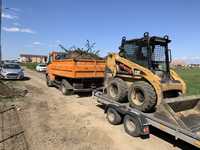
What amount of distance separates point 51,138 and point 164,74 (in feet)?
14.4

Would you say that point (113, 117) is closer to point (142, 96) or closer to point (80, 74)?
point (142, 96)

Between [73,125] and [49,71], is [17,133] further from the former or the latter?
[49,71]

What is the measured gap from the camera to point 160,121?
5949 mm

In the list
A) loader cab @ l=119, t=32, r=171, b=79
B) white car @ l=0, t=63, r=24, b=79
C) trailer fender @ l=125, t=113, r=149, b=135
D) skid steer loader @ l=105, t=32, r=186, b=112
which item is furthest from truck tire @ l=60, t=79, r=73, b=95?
white car @ l=0, t=63, r=24, b=79

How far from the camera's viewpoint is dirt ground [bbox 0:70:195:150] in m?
6.00

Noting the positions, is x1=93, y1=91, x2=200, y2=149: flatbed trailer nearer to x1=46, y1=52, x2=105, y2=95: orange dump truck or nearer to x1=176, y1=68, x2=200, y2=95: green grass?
x1=46, y1=52, x2=105, y2=95: orange dump truck

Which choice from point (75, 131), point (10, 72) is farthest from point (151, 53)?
point (10, 72)

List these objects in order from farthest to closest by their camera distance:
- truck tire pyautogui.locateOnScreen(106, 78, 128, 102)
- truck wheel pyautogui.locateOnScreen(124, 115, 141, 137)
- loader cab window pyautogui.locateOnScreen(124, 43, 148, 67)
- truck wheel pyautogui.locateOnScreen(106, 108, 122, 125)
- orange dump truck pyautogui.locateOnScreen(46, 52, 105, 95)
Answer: orange dump truck pyautogui.locateOnScreen(46, 52, 105, 95)
truck tire pyautogui.locateOnScreen(106, 78, 128, 102)
loader cab window pyautogui.locateOnScreen(124, 43, 148, 67)
truck wheel pyautogui.locateOnScreen(106, 108, 122, 125)
truck wheel pyautogui.locateOnScreen(124, 115, 141, 137)

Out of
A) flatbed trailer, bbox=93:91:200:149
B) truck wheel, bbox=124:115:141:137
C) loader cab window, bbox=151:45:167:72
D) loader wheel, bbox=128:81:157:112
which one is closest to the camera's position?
flatbed trailer, bbox=93:91:200:149

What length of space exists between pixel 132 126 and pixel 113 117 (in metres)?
1.05

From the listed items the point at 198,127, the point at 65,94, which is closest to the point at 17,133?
the point at 198,127

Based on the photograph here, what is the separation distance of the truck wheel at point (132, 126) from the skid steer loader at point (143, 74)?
1.67ft

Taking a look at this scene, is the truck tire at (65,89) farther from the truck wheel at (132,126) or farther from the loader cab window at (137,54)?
the truck wheel at (132,126)

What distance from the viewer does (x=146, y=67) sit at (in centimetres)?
748
